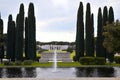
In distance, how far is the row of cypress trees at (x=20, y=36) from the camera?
42.0 meters

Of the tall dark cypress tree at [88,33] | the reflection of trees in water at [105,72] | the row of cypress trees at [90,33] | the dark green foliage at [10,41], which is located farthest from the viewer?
the dark green foliage at [10,41]

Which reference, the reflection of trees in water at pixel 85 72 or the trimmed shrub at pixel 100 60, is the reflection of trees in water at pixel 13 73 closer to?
the reflection of trees in water at pixel 85 72

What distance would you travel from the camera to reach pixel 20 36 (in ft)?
138

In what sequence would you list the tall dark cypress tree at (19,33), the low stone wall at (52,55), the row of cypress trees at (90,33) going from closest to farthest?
the tall dark cypress tree at (19,33) < the row of cypress trees at (90,33) < the low stone wall at (52,55)

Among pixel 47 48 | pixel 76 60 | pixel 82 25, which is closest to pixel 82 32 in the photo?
pixel 82 25

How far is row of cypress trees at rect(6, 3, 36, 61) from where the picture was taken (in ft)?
138

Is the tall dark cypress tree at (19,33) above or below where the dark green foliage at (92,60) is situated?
above

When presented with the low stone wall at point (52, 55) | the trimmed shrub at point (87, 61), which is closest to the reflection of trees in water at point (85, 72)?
the trimmed shrub at point (87, 61)

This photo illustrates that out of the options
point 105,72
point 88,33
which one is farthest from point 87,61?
point 105,72

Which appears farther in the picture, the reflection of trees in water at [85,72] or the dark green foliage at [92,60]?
the dark green foliage at [92,60]

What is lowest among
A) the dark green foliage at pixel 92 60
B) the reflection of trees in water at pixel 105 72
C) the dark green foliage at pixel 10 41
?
the reflection of trees in water at pixel 105 72

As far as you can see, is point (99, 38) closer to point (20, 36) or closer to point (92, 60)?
point (92, 60)

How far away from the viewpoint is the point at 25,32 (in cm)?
4475

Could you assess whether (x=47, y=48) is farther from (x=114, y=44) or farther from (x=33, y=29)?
(x=114, y=44)
